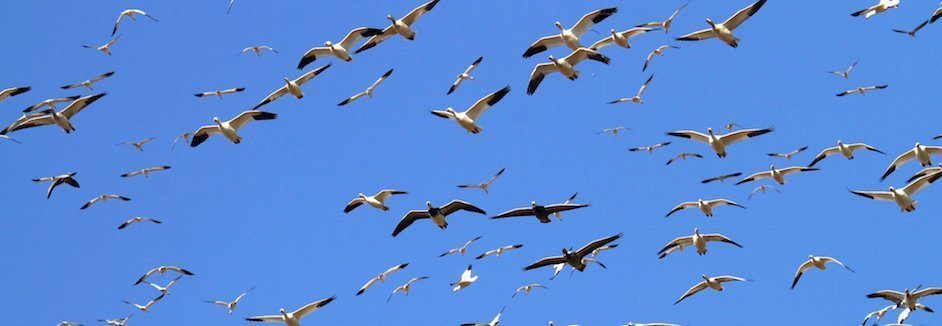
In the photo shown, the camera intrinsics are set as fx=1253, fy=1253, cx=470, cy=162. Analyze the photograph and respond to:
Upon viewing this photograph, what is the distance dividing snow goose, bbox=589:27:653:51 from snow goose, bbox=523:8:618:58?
87 cm

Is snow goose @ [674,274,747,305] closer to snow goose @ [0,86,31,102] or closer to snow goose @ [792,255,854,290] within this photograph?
snow goose @ [792,255,854,290]

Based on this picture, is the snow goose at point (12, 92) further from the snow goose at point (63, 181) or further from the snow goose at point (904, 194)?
the snow goose at point (904, 194)

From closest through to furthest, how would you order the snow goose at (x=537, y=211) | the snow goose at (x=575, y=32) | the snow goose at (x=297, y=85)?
the snow goose at (x=537, y=211)
the snow goose at (x=575, y=32)
the snow goose at (x=297, y=85)

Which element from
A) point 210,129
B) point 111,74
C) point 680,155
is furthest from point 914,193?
point 111,74

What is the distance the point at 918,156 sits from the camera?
32750 mm

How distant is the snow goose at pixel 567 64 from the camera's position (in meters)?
30.0

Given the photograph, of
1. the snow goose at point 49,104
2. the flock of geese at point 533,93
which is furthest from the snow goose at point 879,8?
the snow goose at point 49,104

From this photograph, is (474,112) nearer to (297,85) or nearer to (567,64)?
(567,64)

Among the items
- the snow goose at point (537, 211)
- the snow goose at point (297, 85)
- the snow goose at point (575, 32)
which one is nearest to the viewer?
the snow goose at point (537, 211)

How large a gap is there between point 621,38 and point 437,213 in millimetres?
6830

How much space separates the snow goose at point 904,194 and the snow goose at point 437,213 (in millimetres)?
9727

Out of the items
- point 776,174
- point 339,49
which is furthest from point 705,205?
point 339,49

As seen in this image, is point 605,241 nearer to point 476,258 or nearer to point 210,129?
point 476,258

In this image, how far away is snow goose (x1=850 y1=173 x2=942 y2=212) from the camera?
1216 inches
